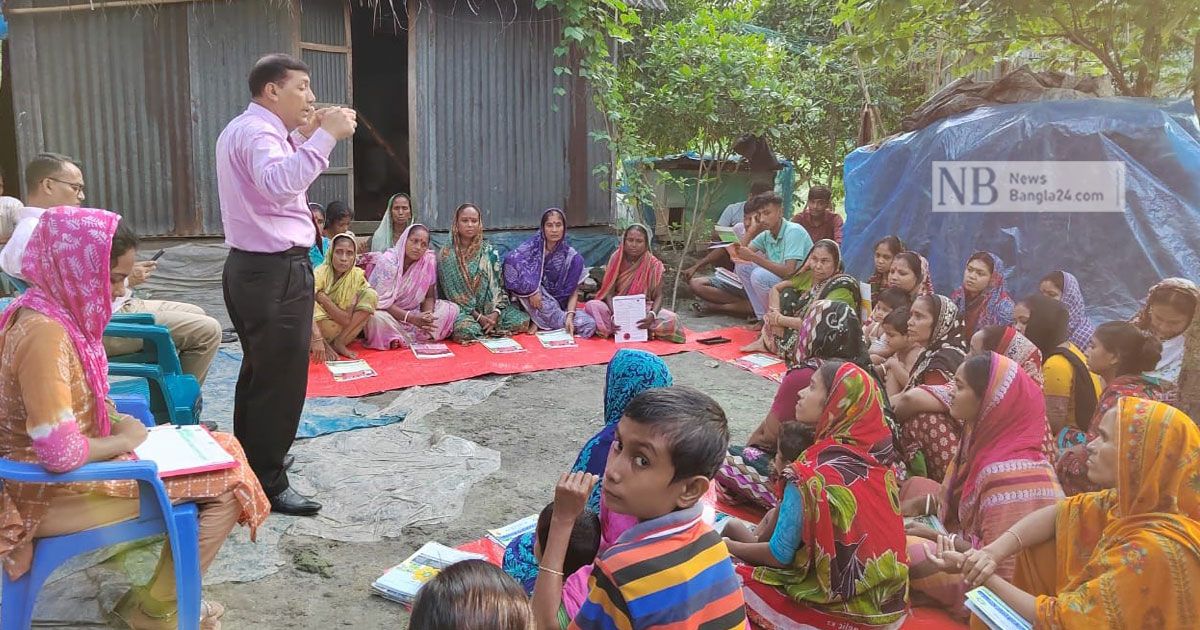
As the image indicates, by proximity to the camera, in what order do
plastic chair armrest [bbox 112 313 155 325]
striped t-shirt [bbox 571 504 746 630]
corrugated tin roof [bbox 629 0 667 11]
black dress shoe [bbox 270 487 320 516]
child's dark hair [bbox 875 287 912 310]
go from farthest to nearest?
corrugated tin roof [bbox 629 0 667 11] → child's dark hair [bbox 875 287 912 310] → plastic chair armrest [bbox 112 313 155 325] → black dress shoe [bbox 270 487 320 516] → striped t-shirt [bbox 571 504 746 630]

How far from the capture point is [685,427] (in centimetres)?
162

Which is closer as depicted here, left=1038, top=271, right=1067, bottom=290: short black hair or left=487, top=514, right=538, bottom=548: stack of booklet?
left=487, top=514, right=538, bottom=548: stack of booklet

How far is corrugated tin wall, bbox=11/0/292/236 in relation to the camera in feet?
23.6

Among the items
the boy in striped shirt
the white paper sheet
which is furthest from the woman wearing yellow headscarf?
the white paper sheet

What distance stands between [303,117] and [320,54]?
16.4 feet

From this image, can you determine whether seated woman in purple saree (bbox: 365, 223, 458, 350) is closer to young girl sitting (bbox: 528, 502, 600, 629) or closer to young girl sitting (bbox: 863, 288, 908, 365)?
young girl sitting (bbox: 863, 288, 908, 365)

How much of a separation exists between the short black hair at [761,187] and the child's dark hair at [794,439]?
7572mm

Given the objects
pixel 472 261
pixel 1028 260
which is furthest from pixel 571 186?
pixel 1028 260

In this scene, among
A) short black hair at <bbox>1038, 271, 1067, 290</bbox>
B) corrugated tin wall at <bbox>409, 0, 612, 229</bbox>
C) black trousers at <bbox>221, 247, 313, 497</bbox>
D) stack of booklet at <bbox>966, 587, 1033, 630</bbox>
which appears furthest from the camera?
corrugated tin wall at <bbox>409, 0, 612, 229</bbox>

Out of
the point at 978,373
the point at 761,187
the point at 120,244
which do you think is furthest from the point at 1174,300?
the point at 761,187

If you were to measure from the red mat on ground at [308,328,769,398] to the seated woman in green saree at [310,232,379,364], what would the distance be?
0.19 metres

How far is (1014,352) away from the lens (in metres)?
3.35

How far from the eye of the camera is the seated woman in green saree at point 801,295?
218 inches

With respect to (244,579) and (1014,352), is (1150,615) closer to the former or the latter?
(1014,352)
